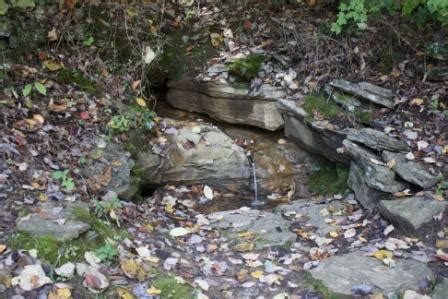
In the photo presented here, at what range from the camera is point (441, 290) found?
13.1 ft

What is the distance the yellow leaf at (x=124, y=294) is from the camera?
3735 mm

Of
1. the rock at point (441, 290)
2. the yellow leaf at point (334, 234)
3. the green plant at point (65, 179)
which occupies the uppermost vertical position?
the green plant at point (65, 179)

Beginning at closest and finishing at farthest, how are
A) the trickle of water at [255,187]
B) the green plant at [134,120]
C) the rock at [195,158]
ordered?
the green plant at [134,120] → the rock at [195,158] → the trickle of water at [255,187]

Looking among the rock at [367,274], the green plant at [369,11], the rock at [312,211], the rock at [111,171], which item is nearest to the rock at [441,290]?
the rock at [367,274]

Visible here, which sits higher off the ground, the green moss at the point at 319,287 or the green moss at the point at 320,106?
the green moss at the point at 320,106

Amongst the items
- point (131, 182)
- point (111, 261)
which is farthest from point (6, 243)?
point (131, 182)

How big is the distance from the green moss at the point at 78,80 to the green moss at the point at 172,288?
10.0ft

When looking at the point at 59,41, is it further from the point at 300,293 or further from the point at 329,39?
the point at 300,293

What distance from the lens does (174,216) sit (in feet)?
18.5

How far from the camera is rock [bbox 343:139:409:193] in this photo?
5.29 m

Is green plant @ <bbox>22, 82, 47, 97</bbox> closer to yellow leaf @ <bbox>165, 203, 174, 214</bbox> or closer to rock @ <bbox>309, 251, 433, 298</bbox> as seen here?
yellow leaf @ <bbox>165, 203, 174, 214</bbox>

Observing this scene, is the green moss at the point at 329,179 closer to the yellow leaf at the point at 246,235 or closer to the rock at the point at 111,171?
the yellow leaf at the point at 246,235

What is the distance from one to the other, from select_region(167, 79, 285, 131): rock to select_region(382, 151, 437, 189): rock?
194 cm

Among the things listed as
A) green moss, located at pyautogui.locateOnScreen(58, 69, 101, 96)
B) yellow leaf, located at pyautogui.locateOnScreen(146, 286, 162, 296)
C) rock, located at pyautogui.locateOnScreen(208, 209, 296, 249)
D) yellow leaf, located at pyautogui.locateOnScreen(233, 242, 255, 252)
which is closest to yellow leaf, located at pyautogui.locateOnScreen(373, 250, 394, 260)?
rock, located at pyautogui.locateOnScreen(208, 209, 296, 249)
